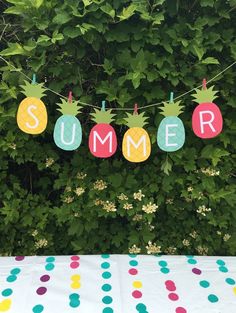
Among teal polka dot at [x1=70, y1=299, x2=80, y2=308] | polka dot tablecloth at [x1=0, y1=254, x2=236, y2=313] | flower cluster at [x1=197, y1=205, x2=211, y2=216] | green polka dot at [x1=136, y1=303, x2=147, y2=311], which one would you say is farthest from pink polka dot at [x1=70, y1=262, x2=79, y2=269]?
flower cluster at [x1=197, y1=205, x2=211, y2=216]

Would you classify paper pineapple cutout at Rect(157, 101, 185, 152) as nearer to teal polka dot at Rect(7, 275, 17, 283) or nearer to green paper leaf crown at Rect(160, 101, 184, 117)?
green paper leaf crown at Rect(160, 101, 184, 117)

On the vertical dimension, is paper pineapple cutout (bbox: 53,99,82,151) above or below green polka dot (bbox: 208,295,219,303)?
above

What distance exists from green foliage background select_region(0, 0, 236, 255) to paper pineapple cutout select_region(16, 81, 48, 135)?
0.27 meters

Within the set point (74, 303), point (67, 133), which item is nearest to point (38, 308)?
point (74, 303)

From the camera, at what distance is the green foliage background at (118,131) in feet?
5.59

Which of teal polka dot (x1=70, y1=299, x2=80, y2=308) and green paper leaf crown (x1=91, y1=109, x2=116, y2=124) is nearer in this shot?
teal polka dot (x1=70, y1=299, x2=80, y2=308)

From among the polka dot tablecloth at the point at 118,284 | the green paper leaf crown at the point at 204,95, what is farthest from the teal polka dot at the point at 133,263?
the green paper leaf crown at the point at 204,95

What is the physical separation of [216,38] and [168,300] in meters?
1.32

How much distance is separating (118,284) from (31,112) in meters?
0.89

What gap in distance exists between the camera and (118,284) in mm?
1571

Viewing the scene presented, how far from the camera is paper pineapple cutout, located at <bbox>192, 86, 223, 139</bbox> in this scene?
4.93ft

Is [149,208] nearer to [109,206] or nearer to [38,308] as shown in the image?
[109,206]

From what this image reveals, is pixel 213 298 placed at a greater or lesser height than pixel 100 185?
lesser

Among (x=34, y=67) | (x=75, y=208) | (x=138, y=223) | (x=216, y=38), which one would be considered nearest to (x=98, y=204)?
(x=75, y=208)
